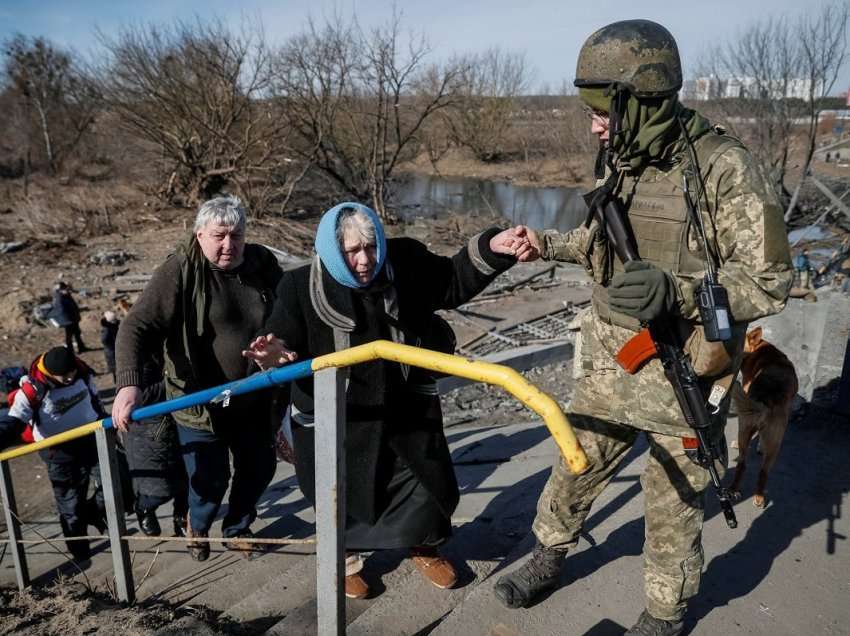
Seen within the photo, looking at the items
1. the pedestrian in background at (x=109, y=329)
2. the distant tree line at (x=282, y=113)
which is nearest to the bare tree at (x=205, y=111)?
the distant tree line at (x=282, y=113)

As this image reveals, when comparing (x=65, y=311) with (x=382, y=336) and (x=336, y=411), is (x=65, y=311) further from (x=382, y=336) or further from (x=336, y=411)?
(x=336, y=411)

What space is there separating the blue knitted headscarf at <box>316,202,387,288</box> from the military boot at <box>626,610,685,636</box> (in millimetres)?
1515

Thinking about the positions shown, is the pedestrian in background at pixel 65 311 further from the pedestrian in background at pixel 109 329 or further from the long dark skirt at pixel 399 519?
the long dark skirt at pixel 399 519

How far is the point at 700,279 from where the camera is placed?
1.90m

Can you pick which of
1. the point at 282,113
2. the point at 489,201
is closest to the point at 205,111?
the point at 282,113

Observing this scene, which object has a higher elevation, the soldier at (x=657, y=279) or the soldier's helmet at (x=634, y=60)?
the soldier's helmet at (x=634, y=60)

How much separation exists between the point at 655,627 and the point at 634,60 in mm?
1893

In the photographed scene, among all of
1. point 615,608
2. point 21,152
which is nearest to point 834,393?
point 615,608

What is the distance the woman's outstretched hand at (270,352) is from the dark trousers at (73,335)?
27.4ft

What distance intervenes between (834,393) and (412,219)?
18.3m

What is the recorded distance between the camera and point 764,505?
3.08 m

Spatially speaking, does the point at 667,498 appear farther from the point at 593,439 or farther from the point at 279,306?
the point at 279,306

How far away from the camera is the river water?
78.9 feet

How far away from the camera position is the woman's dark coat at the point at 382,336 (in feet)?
7.29
